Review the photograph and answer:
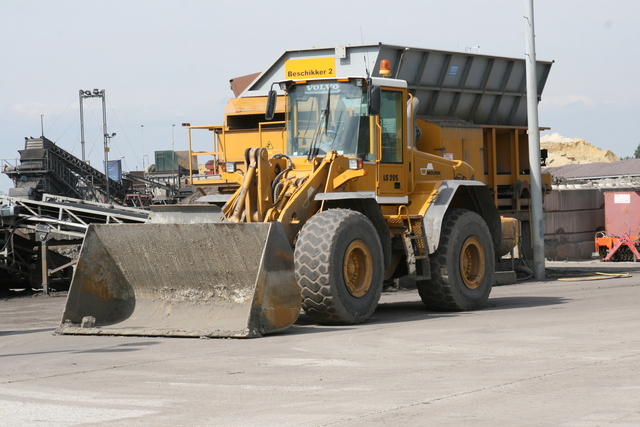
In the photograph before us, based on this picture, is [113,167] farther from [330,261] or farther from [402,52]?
[330,261]

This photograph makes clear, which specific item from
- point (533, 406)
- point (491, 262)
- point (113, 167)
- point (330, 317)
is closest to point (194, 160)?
point (491, 262)

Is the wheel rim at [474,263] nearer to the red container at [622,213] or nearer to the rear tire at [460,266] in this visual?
the rear tire at [460,266]

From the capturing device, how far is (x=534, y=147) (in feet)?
67.6

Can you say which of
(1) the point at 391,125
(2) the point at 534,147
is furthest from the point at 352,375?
(2) the point at 534,147

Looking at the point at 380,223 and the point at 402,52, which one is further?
the point at 402,52

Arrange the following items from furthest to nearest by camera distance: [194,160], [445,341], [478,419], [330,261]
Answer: [194,160], [330,261], [445,341], [478,419]

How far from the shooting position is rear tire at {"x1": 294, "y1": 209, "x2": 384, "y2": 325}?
1089cm

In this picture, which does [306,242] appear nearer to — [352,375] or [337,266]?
[337,266]

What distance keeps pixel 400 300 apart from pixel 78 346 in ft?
23.7

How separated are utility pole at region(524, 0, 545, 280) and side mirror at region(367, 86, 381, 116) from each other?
9.49 metres

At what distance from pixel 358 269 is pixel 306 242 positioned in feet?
3.40

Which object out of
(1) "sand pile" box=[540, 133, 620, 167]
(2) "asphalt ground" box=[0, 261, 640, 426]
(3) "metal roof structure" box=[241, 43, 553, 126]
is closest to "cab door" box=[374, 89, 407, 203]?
(2) "asphalt ground" box=[0, 261, 640, 426]

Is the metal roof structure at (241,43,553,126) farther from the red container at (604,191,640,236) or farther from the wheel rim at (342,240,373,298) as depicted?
the red container at (604,191,640,236)

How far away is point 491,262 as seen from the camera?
13.9 metres
